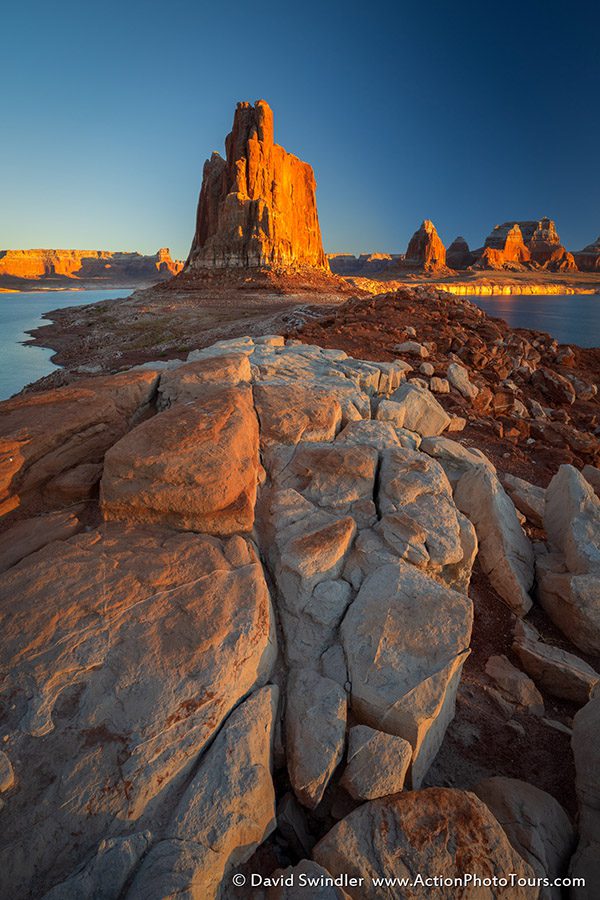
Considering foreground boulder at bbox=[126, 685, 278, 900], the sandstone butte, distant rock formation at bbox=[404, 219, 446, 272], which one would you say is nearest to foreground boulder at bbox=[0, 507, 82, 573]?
foreground boulder at bbox=[126, 685, 278, 900]

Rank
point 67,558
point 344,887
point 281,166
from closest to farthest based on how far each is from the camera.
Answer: point 344,887, point 67,558, point 281,166

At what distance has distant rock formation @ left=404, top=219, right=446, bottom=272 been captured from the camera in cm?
14100

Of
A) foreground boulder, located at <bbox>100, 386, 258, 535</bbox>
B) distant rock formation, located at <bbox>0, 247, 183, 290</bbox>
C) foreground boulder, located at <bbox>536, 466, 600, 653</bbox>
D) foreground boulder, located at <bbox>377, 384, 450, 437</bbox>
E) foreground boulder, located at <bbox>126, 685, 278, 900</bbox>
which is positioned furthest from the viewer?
distant rock formation, located at <bbox>0, 247, 183, 290</bbox>

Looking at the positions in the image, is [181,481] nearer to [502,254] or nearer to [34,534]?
[34,534]

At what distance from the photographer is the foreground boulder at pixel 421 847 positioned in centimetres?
251

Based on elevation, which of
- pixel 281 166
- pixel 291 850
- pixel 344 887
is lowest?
pixel 291 850

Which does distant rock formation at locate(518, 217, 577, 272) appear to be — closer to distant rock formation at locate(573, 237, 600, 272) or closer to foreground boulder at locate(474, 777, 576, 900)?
distant rock formation at locate(573, 237, 600, 272)

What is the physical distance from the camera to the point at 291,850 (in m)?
2.98

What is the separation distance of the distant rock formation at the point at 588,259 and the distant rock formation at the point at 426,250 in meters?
50.7

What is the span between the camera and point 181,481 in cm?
450

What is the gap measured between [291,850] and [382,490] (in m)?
3.51

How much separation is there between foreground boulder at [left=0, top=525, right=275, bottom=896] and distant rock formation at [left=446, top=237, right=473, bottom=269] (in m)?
184

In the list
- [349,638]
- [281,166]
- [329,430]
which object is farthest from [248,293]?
[349,638]

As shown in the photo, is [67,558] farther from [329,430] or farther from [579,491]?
[579,491]
